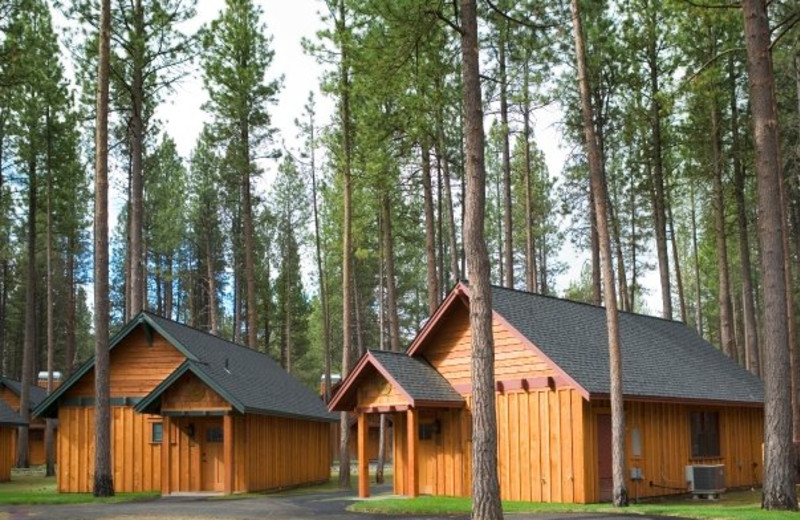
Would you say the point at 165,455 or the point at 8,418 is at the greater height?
the point at 8,418

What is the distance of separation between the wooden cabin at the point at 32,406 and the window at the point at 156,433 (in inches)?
751

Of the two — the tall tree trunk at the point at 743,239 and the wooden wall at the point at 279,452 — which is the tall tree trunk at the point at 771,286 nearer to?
the tall tree trunk at the point at 743,239

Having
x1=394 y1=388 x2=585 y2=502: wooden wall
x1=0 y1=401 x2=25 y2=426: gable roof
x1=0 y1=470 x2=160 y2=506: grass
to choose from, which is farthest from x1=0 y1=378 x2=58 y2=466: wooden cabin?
x1=394 y1=388 x2=585 y2=502: wooden wall

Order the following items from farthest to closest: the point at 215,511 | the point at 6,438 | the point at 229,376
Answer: the point at 6,438 → the point at 229,376 → the point at 215,511

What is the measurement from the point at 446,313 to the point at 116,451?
10.9m

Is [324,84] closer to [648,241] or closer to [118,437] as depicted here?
[118,437]

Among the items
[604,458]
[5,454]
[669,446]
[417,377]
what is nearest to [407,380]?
[417,377]

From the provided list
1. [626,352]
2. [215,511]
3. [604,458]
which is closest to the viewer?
[215,511]

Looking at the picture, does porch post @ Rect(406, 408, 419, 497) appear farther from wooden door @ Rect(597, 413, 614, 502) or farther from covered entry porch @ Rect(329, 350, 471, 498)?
wooden door @ Rect(597, 413, 614, 502)

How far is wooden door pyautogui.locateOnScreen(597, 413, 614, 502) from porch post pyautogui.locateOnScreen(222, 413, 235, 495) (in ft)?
32.4

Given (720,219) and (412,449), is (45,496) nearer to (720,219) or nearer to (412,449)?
(412,449)

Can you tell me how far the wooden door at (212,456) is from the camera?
87.1 feet

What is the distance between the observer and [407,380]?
22.8 m

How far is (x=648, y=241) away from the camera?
149 ft
